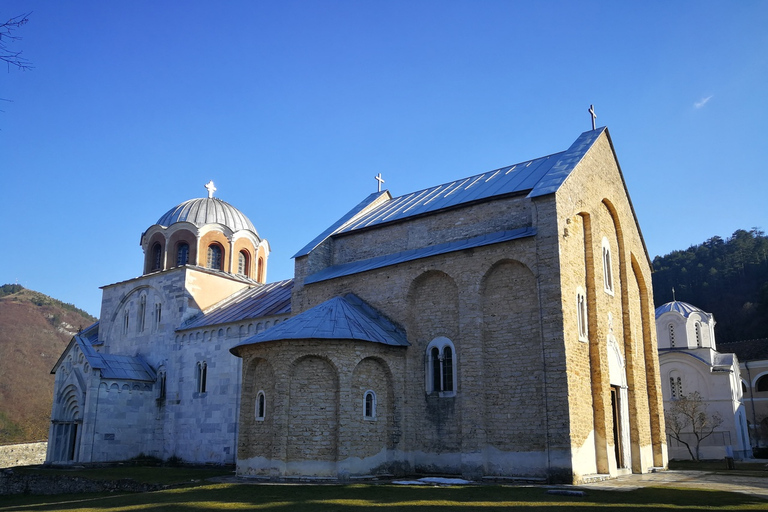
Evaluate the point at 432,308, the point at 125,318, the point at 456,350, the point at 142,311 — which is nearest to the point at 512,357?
the point at 456,350

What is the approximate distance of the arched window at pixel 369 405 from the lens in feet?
56.4

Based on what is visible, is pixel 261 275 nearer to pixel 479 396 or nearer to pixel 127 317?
pixel 127 317

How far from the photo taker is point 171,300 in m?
26.6

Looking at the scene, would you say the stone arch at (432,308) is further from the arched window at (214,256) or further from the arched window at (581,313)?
the arched window at (214,256)

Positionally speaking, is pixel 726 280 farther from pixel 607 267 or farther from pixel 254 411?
pixel 254 411

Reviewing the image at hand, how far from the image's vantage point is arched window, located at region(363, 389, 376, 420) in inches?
677

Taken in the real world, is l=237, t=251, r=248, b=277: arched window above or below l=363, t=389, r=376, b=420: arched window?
above

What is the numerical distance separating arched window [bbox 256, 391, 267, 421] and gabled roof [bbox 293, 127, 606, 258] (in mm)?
5973

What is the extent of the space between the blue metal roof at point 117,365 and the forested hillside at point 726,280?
51795 mm

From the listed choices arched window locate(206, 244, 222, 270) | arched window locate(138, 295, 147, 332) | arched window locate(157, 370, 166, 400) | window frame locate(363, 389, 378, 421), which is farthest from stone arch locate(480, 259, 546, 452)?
arched window locate(138, 295, 147, 332)

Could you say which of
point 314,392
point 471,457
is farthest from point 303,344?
point 471,457

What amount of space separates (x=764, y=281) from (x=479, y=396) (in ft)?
194

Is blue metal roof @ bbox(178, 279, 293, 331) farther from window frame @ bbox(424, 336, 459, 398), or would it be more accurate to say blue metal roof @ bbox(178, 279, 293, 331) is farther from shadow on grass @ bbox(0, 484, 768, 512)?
shadow on grass @ bbox(0, 484, 768, 512)

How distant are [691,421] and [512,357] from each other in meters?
20.8
